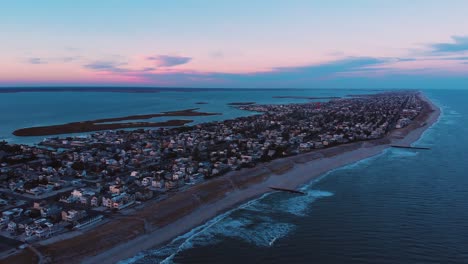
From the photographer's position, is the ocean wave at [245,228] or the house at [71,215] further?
the house at [71,215]

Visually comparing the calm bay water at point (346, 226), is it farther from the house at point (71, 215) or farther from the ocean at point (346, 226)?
the house at point (71, 215)

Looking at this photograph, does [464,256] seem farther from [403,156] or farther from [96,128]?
[96,128]

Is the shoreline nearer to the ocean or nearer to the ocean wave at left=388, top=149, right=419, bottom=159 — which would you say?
the ocean

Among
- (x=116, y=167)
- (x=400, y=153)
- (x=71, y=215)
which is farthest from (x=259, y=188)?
(x=400, y=153)

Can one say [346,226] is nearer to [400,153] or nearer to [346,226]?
[346,226]

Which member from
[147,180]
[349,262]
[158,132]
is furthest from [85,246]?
[158,132]

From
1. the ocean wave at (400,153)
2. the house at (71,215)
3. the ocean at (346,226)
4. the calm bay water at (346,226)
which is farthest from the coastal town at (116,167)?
the ocean wave at (400,153)
